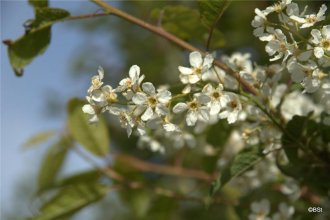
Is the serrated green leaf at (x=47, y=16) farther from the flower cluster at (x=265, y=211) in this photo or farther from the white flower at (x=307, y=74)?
the flower cluster at (x=265, y=211)

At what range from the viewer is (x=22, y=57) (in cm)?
135

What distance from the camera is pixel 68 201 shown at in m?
1.60

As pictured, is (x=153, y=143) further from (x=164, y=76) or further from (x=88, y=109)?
(x=164, y=76)

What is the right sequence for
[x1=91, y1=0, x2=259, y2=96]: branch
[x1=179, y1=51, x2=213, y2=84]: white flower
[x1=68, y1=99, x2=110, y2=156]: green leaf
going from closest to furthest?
[x1=179, y1=51, x2=213, y2=84]: white flower → [x1=91, y1=0, x2=259, y2=96]: branch → [x1=68, y1=99, x2=110, y2=156]: green leaf

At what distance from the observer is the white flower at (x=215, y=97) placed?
1070mm

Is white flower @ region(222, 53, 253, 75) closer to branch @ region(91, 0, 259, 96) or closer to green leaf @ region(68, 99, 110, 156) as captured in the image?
branch @ region(91, 0, 259, 96)

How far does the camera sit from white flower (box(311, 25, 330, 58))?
Result: 988 millimetres

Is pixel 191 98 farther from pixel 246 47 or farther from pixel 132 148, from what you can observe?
pixel 132 148

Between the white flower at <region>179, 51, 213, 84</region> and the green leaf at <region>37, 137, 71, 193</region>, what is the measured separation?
902 mm

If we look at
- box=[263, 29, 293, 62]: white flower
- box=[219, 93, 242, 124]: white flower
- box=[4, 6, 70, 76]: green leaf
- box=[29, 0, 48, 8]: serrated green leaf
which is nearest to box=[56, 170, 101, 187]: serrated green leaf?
box=[4, 6, 70, 76]: green leaf

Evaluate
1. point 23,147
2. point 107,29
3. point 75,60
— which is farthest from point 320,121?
point 75,60

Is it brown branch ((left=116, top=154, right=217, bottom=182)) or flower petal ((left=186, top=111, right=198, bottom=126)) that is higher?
flower petal ((left=186, top=111, right=198, bottom=126))

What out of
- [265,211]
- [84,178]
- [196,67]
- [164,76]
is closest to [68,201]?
[84,178]

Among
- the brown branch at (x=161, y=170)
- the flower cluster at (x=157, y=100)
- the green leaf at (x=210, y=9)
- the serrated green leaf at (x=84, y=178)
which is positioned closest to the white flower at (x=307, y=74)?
the flower cluster at (x=157, y=100)
